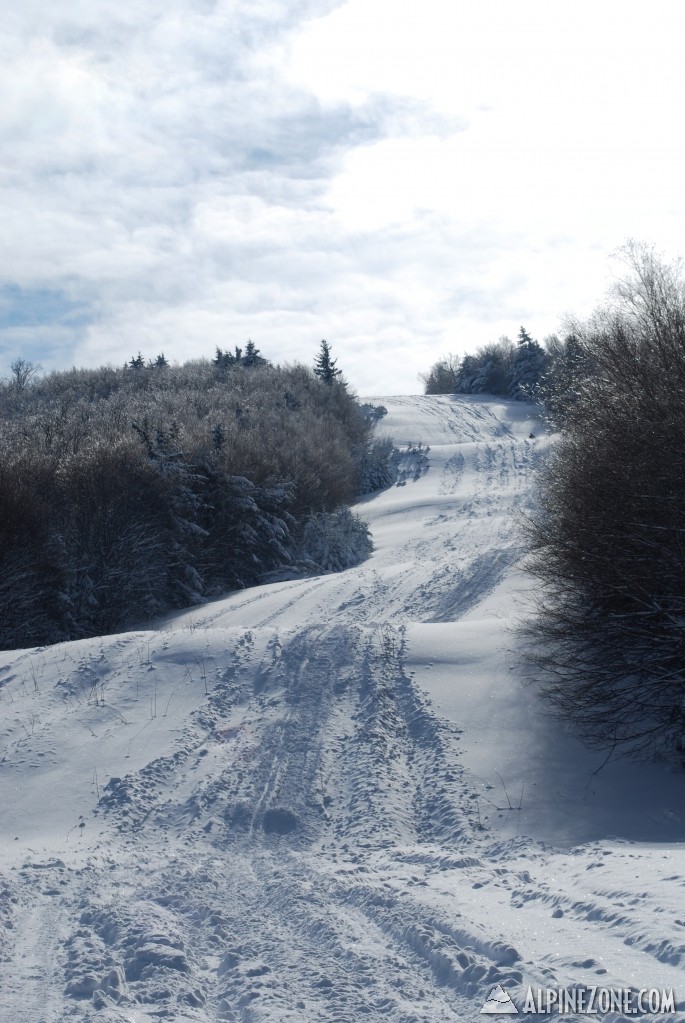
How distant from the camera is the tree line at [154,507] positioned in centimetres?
→ 2338

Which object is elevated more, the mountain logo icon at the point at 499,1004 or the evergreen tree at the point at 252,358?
the evergreen tree at the point at 252,358

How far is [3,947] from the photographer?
552 cm

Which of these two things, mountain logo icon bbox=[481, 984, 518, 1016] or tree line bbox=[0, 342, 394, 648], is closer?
mountain logo icon bbox=[481, 984, 518, 1016]

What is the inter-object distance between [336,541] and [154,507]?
759 centimetres

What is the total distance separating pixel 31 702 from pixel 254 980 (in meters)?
6.70

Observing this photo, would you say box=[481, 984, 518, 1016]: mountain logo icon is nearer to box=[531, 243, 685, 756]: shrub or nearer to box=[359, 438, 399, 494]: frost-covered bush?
box=[531, 243, 685, 756]: shrub

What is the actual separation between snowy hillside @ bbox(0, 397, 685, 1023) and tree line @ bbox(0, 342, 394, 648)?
11.4 m

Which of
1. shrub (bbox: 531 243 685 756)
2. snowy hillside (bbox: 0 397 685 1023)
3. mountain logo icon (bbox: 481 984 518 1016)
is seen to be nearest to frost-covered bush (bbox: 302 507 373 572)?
snowy hillside (bbox: 0 397 685 1023)

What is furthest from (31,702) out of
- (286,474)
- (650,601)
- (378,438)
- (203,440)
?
(378,438)

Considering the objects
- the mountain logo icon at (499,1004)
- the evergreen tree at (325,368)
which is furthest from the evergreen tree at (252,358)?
the mountain logo icon at (499,1004)

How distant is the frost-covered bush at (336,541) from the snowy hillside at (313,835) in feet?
55.9

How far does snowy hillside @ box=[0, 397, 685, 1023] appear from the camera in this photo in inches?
190

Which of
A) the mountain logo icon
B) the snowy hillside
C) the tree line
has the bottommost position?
the snowy hillside

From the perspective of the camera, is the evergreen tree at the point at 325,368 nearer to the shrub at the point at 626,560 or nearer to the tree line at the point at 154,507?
the tree line at the point at 154,507
